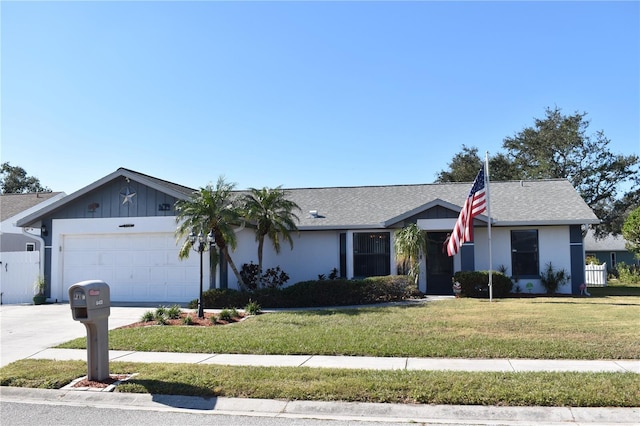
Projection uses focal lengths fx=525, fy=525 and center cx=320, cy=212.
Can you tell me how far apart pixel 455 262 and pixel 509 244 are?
2258mm

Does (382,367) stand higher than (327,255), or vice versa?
(327,255)

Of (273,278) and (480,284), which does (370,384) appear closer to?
(480,284)

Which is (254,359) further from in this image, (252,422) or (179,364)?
(252,422)

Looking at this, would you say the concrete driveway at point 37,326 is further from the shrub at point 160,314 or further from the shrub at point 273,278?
the shrub at point 273,278

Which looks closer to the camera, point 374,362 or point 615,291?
point 374,362

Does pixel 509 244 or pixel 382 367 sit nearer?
pixel 382 367

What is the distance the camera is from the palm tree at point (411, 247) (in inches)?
738

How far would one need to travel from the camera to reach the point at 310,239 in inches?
853

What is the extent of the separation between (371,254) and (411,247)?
8.32 ft

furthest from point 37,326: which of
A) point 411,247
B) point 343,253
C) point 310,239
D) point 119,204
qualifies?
point 411,247

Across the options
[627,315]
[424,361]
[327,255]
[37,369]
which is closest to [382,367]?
[424,361]

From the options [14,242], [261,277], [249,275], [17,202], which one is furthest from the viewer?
[17,202]

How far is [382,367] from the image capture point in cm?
825

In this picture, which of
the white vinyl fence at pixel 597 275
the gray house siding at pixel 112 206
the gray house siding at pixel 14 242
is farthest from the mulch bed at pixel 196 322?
the white vinyl fence at pixel 597 275
